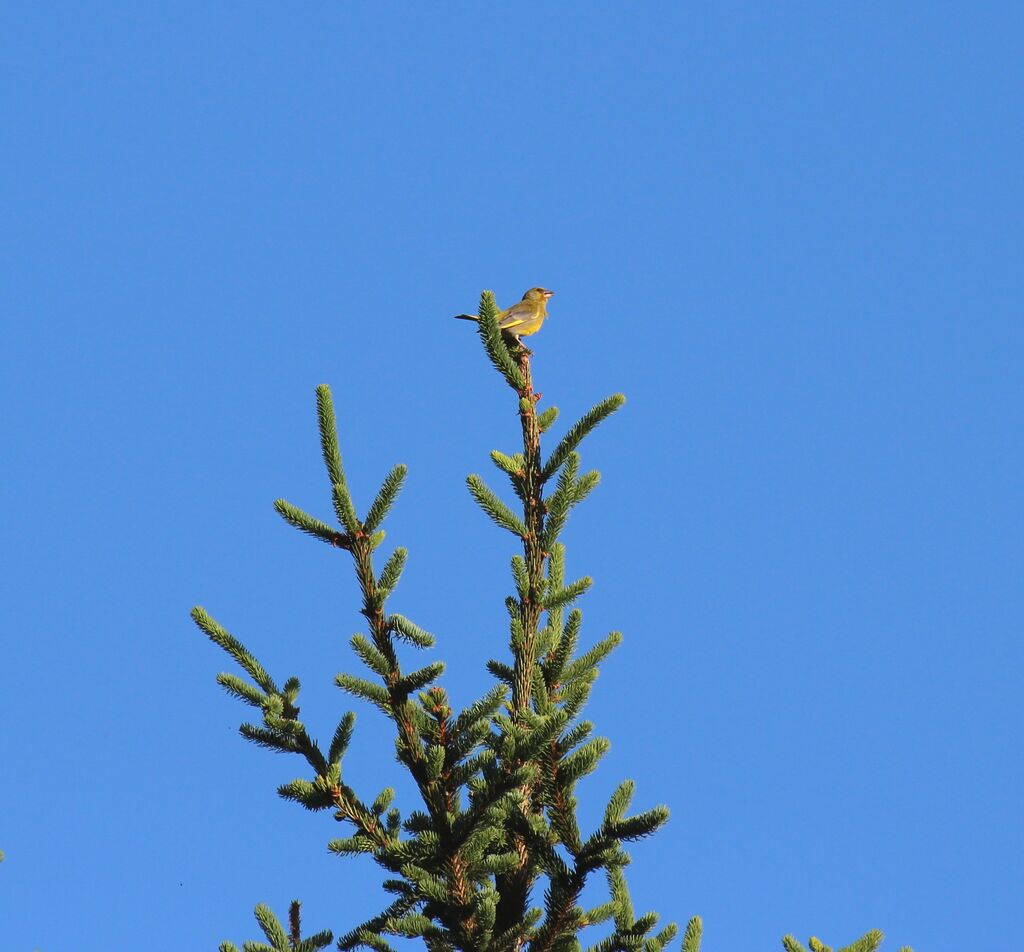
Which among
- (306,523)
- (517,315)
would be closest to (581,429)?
(306,523)

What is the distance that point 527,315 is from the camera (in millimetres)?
11695

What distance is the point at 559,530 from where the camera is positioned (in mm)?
4922

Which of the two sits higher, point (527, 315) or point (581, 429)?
point (527, 315)

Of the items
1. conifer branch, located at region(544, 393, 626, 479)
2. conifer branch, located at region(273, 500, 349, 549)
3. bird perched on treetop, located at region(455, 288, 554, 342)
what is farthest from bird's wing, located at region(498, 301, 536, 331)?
conifer branch, located at region(273, 500, 349, 549)

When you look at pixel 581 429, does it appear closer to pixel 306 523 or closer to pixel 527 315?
pixel 306 523

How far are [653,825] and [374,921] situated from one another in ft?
4.03

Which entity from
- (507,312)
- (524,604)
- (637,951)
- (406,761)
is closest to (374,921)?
(406,761)

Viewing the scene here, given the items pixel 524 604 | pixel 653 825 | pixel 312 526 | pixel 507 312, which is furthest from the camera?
pixel 507 312

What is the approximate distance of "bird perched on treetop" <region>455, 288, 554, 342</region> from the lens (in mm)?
11391

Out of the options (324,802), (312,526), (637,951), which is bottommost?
(637,951)

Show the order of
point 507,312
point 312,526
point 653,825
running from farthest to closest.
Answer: point 507,312 < point 312,526 < point 653,825

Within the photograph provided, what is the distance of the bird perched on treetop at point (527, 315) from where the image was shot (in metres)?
11.4

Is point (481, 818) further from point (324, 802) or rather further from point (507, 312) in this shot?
point (507, 312)

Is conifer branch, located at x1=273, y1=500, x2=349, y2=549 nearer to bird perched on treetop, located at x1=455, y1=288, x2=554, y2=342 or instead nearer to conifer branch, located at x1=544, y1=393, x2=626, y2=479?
conifer branch, located at x1=544, y1=393, x2=626, y2=479
